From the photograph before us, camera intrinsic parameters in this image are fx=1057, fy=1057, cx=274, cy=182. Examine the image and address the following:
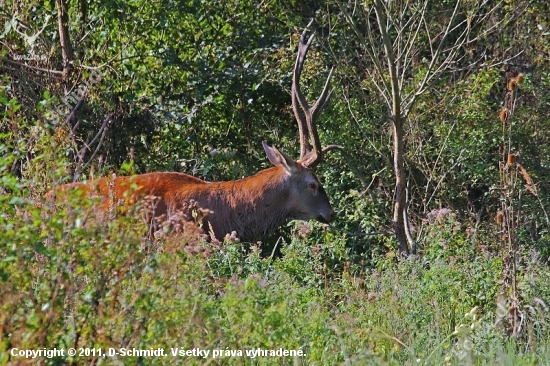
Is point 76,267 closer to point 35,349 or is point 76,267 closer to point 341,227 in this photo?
point 35,349

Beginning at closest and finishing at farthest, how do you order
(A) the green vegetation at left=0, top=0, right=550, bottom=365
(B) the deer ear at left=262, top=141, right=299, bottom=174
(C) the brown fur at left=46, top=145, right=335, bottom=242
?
(A) the green vegetation at left=0, top=0, right=550, bottom=365, (C) the brown fur at left=46, top=145, right=335, bottom=242, (B) the deer ear at left=262, top=141, right=299, bottom=174

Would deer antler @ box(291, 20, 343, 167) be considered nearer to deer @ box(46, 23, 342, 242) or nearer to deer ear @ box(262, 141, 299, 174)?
deer @ box(46, 23, 342, 242)

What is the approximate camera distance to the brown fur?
8414 mm

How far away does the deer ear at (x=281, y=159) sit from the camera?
8688mm

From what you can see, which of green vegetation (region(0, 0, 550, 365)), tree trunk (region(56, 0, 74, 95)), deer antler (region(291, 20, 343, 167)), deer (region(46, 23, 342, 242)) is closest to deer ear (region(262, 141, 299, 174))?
deer (region(46, 23, 342, 242))

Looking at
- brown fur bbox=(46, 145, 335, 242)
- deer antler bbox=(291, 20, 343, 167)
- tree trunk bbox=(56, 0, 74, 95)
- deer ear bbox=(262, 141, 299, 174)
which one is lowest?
brown fur bbox=(46, 145, 335, 242)

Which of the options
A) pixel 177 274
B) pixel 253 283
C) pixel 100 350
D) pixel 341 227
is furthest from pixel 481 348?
pixel 341 227

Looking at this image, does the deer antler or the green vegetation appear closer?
the green vegetation

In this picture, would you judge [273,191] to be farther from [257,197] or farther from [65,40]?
[65,40]

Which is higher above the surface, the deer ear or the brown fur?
the deer ear

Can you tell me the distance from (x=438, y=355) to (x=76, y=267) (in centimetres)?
207

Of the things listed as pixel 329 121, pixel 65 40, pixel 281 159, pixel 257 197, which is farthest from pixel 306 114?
pixel 65 40

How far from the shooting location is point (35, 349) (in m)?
4.13

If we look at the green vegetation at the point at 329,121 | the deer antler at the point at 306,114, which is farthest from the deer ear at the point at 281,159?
the green vegetation at the point at 329,121
